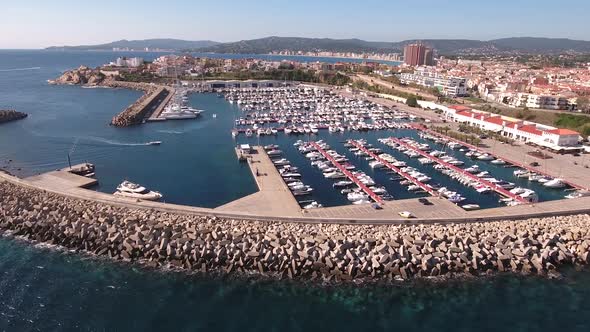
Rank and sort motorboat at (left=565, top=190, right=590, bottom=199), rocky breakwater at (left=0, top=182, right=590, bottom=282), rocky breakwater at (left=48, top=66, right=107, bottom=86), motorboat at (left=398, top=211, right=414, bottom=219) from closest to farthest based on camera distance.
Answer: rocky breakwater at (left=0, top=182, right=590, bottom=282) < motorboat at (left=398, top=211, right=414, bottom=219) < motorboat at (left=565, top=190, right=590, bottom=199) < rocky breakwater at (left=48, top=66, right=107, bottom=86)

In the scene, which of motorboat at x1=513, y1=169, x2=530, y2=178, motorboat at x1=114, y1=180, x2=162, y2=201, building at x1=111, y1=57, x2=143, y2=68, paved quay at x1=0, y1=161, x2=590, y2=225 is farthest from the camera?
building at x1=111, y1=57, x2=143, y2=68

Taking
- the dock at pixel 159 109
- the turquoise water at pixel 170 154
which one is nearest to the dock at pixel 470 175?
the turquoise water at pixel 170 154

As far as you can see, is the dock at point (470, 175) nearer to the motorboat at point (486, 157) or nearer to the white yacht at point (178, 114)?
the motorboat at point (486, 157)

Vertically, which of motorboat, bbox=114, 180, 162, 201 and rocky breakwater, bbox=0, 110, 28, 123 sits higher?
rocky breakwater, bbox=0, 110, 28, 123

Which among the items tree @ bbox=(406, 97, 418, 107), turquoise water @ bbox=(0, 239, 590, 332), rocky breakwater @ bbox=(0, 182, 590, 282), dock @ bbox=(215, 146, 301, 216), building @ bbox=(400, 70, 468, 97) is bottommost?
turquoise water @ bbox=(0, 239, 590, 332)

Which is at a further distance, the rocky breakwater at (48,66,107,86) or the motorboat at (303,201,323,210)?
the rocky breakwater at (48,66,107,86)

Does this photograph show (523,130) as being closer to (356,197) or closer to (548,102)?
(548,102)

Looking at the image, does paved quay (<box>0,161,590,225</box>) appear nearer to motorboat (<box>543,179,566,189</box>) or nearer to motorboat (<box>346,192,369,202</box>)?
motorboat (<box>346,192,369,202</box>)

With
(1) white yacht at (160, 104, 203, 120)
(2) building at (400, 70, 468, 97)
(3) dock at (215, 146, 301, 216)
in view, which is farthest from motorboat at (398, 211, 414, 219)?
(2) building at (400, 70, 468, 97)
